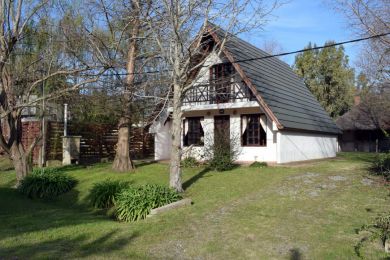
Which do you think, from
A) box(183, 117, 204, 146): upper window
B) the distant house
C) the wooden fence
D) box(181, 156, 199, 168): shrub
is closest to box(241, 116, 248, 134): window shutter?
box(183, 117, 204, 146): upper window

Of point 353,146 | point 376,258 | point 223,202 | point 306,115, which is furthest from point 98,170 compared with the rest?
point 353,146

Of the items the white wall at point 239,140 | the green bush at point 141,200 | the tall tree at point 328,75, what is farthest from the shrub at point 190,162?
the tall tree at point 328,75

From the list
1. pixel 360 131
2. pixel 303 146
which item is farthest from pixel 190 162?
pixel 360 131

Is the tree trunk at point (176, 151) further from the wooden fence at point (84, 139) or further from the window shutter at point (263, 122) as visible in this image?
the wooden fence at point (84, 139)

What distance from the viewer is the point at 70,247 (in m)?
7.96

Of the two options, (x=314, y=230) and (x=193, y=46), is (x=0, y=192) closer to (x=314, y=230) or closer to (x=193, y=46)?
(x=193, y=46)

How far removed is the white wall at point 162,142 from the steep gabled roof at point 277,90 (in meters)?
6.09

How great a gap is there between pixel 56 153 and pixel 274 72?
509 inches

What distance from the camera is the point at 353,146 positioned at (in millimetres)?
38250

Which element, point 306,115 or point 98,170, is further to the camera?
point 306,115

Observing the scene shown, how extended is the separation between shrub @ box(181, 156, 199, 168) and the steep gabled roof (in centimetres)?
417

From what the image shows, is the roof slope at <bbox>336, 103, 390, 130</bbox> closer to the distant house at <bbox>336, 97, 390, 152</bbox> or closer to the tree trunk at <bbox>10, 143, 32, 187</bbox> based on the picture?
the distant house at <bbox>336, 97, 390, 152</bbox>

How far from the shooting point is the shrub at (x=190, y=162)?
19.0 metres

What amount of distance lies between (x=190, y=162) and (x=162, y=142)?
426cm
